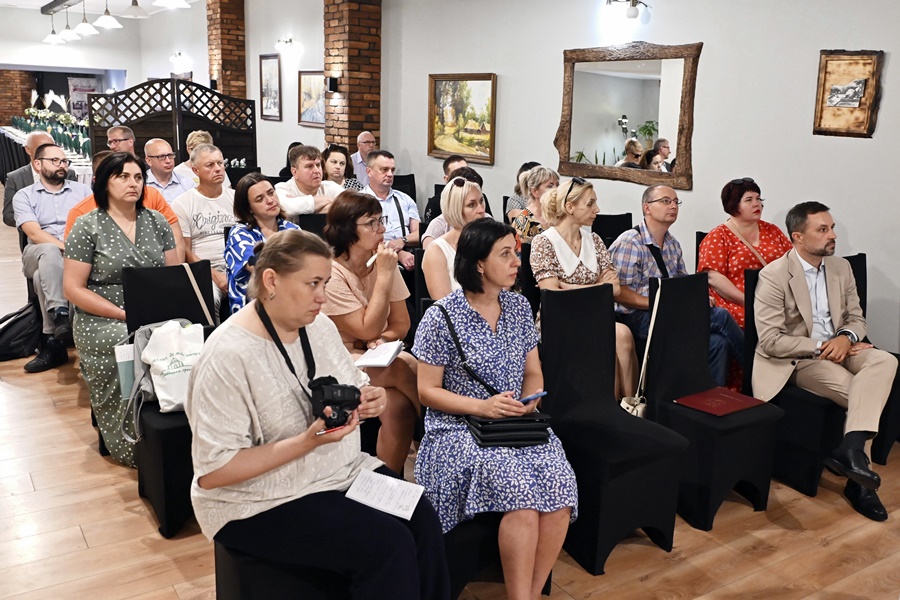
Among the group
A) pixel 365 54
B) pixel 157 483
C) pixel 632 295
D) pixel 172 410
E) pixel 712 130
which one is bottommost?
pixel 157 483

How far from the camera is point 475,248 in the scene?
265 cm

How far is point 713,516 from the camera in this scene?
3.20 metres

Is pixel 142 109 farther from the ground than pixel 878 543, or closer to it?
farther from the ground

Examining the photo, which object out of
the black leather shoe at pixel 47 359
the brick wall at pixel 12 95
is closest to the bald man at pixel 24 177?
the black leather shoe at pixel 47 359

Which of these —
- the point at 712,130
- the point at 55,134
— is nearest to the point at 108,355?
the point at 712,130

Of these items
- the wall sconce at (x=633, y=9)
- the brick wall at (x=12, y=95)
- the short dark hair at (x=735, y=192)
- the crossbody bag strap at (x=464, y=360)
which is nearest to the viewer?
the crossbody bag strap at (x=464, y=360)

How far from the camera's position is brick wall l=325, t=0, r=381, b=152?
28.5ft

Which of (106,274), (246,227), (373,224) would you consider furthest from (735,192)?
(106,274)

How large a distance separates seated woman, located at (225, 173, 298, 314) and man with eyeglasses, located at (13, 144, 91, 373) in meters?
1.65

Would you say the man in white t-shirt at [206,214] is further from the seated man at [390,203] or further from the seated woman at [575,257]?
the seated woman at [575,257]

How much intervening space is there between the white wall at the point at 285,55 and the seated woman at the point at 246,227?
6290 mm

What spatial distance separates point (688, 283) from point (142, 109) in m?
7.65

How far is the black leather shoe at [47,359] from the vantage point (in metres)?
4.86

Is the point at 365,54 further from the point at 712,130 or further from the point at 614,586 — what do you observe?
the point at 614,586
